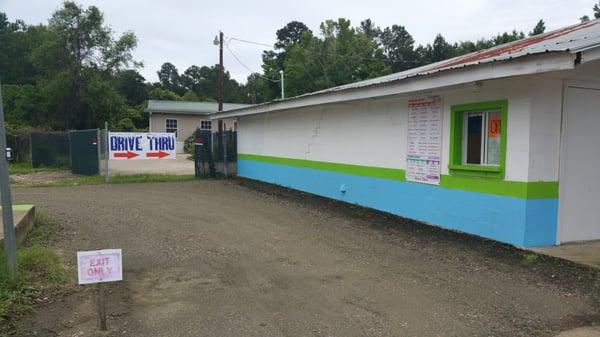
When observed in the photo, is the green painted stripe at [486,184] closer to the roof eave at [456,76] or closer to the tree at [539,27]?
the roof eave at [456,76]

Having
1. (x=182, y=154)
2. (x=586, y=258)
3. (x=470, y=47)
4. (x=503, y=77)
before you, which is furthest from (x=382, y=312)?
(x=470, y=47)

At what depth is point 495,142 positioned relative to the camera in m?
8.18

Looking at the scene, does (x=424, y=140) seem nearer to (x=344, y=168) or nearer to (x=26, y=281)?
(x=344, y=168)

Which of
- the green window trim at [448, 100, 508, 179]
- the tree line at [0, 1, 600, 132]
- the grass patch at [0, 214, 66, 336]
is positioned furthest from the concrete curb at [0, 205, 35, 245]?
the tree line at [0, 1, 600, 132]

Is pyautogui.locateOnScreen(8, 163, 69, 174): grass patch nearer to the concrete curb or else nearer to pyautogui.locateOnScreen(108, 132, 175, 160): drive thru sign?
pyautogui.locateOnScreen(108, 132, 175, 160): drive thru sign

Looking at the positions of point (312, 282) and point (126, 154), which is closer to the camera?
point (312, 282)

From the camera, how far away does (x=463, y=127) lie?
8.82 metres

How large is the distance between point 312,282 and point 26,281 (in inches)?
129

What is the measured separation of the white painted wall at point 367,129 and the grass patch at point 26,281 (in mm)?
6461

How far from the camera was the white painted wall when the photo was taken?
7.53m

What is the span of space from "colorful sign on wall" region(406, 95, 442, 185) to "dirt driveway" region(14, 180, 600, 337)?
1056mm

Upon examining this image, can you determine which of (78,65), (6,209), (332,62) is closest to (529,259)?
(6,209)

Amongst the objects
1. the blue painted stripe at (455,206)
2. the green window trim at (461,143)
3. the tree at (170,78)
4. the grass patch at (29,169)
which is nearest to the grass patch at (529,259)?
the blue painted stripe at (455,206)

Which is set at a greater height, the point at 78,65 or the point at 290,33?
the point at 290,33
